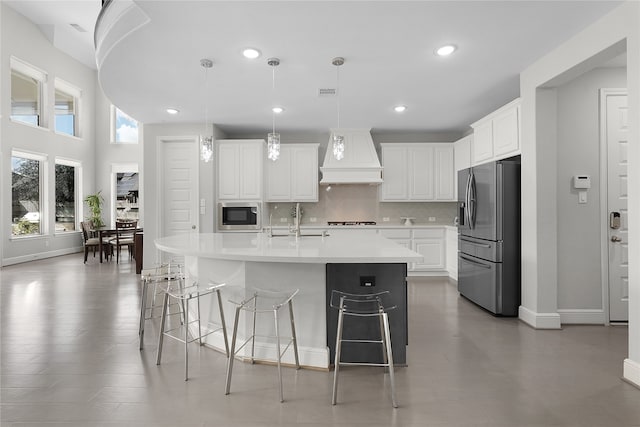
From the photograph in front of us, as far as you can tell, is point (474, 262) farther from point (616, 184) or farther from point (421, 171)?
point (421, 171)

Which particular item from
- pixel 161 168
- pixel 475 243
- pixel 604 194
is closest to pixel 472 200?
pixel 475 243

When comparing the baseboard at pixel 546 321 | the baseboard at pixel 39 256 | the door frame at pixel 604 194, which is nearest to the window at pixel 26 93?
the baseboard at pixel 39 256

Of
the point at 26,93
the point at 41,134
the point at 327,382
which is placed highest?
the point at 26,93

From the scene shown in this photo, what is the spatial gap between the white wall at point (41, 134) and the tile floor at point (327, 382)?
502cm

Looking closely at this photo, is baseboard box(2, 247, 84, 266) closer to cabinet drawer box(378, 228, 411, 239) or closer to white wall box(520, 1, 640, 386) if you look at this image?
cabinet drawer box(378, 228, 411, 239)

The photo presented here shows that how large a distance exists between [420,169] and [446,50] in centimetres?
323

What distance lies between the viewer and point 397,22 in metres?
2.73

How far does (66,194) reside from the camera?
30.4 feet

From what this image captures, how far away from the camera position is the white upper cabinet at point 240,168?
6.00 metres

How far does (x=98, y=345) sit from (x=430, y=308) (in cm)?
342

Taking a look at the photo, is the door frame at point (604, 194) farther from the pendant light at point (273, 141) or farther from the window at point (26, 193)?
the window at point (26, 193)

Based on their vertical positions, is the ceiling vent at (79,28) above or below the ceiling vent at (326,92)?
above

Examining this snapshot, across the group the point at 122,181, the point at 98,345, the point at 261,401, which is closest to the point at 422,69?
the point at 261,401

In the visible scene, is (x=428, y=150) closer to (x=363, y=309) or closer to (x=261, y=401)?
(x=363, y=309)
